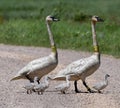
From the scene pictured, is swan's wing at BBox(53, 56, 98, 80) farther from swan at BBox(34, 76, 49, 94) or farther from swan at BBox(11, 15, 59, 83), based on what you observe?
swan at BBox(34, 76, 49, 94)

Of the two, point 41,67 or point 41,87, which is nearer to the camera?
point 41,87

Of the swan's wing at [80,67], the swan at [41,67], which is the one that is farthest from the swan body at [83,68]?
the swan at [41,67]

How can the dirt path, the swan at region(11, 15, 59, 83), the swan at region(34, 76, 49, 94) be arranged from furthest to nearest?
the swan at region(11, 15, 59, 83) → the swan at region(34, 76, 49, 94) → the dirt path

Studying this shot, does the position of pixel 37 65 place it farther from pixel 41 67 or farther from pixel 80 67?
pixel 80 67

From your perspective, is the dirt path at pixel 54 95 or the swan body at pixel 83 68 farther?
the swan body at pixel 83 68

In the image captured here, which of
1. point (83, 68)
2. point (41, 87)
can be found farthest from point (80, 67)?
point (41, 87)

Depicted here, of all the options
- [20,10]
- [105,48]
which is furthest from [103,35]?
[20,10]

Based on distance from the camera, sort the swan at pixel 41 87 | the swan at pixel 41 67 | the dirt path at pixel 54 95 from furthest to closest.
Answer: the swan at pixel 41 67 → the swan at pixel 41 87 → the dirt path at pixel 54 95

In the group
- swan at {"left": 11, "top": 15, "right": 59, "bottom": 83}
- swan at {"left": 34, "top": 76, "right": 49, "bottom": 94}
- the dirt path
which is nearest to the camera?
the dirt path

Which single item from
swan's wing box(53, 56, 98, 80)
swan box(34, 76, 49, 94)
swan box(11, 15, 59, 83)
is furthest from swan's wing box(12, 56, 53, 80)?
swan's wing box(53, 56, 98, 80)

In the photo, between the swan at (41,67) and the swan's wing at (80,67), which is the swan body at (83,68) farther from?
the swan at (41,67)

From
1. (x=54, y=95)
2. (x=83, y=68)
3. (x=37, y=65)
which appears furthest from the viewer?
(x=37, y=65)

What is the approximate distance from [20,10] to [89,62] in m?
35.4

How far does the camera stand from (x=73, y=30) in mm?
29906
